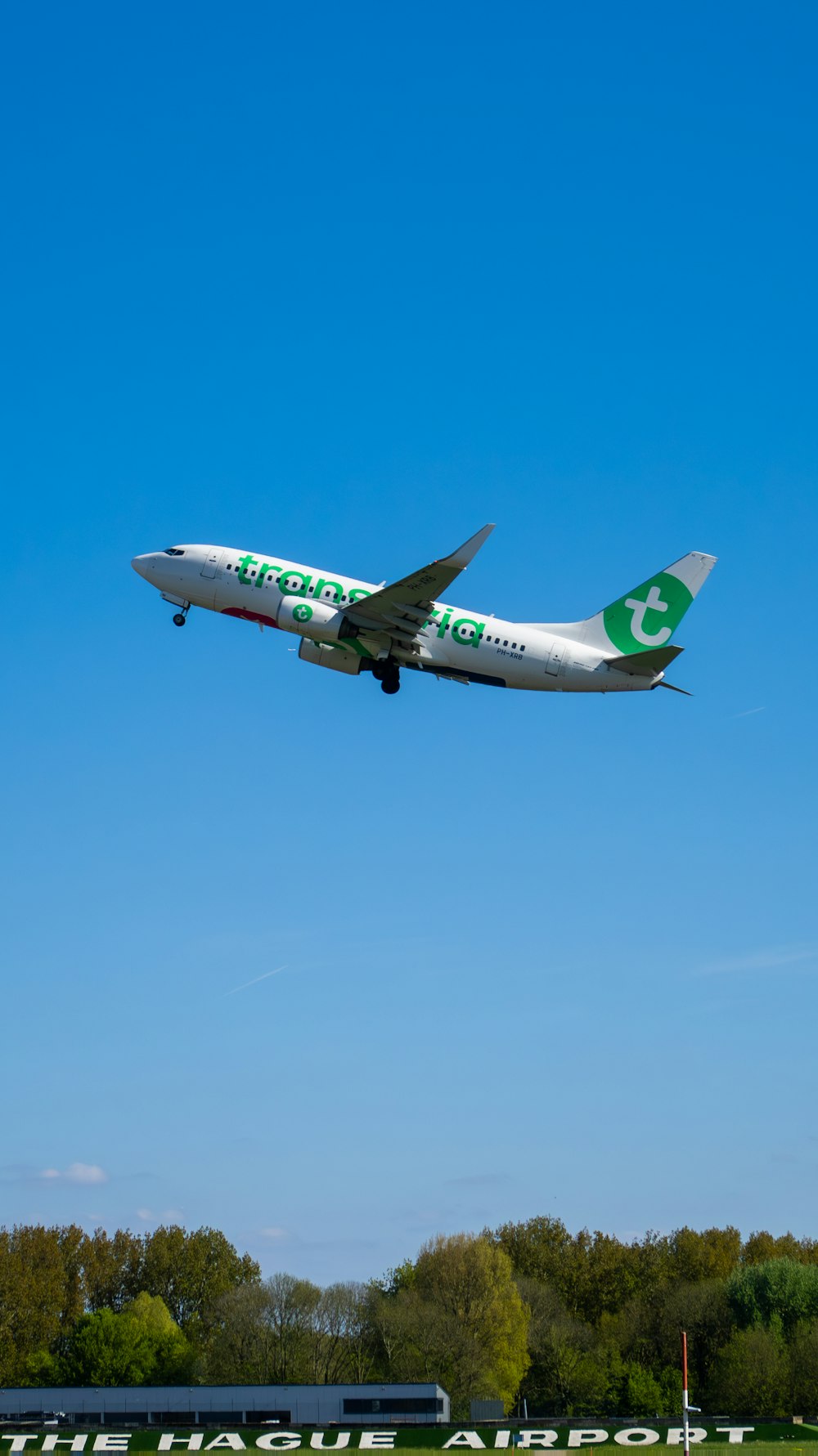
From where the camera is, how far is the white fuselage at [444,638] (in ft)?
238

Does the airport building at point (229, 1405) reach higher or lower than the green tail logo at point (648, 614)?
lower

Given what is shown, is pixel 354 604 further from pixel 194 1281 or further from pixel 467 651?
pixel 194 1281

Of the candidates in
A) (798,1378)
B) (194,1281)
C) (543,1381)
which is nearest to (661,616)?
(798,1378)

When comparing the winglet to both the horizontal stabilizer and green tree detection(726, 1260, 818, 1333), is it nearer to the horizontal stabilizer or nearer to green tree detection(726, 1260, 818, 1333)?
the horizontal stabilizer

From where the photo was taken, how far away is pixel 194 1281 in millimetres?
155750

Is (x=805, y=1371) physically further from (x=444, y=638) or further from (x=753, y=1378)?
(x=444, y=638)

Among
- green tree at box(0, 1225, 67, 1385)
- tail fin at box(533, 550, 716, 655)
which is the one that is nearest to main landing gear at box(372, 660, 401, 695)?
tail fin at box(533, 550, 716, 655)

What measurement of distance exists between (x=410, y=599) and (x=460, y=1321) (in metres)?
81.9

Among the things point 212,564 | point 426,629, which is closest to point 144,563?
point 212,564

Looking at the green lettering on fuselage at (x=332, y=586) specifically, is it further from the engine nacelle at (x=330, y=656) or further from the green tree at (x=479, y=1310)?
the green tree at (x=479, y=1310)

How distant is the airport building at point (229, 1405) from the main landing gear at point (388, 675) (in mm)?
45161

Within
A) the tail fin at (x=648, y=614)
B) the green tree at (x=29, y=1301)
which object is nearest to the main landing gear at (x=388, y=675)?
the tail fin at (x=648, y=614)

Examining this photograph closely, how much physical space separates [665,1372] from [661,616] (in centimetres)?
8278

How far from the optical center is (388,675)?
74875mm
